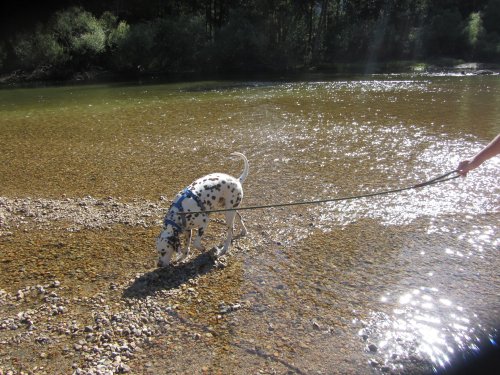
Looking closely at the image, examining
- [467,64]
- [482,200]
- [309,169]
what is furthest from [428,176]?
[467,64]

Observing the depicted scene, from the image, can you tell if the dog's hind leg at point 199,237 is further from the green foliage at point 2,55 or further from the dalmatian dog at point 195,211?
the green foliage at point 2,55

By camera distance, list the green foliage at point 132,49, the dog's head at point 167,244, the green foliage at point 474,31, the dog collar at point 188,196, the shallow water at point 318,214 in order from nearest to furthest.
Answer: the shallow water at point 318,214
the dog's head at point 167,244
the dog collar at point 188,196
the green foliage at point 132,49
the green foliage at point 474,31

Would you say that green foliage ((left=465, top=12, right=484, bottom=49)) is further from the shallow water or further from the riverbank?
the shallow water

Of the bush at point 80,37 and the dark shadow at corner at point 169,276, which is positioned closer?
the dark shadow at corner at point 169,276

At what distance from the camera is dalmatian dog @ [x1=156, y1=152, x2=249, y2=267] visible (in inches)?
249

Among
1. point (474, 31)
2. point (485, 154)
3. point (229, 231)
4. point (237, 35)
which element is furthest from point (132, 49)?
point (485, 154)

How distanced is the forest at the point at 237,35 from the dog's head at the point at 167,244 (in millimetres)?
38321

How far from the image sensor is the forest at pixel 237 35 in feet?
135

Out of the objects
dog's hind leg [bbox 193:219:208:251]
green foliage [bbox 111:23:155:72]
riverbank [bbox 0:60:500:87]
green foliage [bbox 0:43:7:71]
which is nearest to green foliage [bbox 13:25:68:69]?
riverbank [bbox 0:60:500:87]

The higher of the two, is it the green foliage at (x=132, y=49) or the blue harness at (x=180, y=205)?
the green foliage at (x=132, y=49)

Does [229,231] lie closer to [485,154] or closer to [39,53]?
[485,154]

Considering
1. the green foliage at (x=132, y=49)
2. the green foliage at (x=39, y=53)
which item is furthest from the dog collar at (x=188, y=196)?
the green foliage at (x=132, y=49)

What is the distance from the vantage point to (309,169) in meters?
11.0

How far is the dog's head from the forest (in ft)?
126
